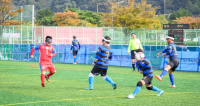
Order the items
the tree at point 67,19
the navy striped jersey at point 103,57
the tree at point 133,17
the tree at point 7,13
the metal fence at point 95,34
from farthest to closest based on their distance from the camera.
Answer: the tree at point 67,19, the tree at point 133,17, the metal fence at point 95,34, the tree at point 7,13, the navy striped jersey at point 103,57

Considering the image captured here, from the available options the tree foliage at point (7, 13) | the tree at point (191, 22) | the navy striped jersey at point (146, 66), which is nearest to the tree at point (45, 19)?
the tree at point (191, 22)

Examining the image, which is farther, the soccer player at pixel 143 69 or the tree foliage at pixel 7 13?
the tree foliage at pixel 7 13

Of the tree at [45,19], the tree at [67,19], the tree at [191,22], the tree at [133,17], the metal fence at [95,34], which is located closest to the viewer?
the metal fence at [95,34]

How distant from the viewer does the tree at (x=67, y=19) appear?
7577 centimetres

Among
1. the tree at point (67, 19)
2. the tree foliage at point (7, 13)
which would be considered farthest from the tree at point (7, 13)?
the tree at point (67, 19)

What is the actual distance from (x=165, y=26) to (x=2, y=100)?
3183cm

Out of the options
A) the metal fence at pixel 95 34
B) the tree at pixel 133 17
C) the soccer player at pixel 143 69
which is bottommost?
the soccer player at pixel 143 69

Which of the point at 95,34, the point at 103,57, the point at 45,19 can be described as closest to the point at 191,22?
the point at 45,19

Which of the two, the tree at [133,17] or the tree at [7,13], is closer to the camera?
the tree at [7,13]

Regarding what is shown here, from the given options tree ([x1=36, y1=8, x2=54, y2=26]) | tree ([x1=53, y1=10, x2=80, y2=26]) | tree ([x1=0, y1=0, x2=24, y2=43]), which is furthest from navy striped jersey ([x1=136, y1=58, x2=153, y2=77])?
tree ([x1=36, y1=8, x2=54, y2=26])

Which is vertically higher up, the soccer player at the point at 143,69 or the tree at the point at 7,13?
the tree at the point at 7,13

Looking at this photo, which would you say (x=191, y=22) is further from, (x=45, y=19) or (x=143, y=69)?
(x=143, y=69)

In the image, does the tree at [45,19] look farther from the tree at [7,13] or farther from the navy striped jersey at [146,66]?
the navy striped jersey at [146,66]

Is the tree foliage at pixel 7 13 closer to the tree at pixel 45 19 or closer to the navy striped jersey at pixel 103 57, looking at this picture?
the tree at pixel 45 19
